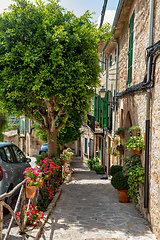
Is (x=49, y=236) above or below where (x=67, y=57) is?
below

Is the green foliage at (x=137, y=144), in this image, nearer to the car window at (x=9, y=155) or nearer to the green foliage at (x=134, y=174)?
the green foliage at (x=134, y=174)

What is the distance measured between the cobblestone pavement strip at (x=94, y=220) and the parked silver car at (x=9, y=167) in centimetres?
126

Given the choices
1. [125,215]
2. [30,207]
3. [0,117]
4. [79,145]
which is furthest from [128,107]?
[79,145]

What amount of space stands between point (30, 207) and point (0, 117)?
62.6ft

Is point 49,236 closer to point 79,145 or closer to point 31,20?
point 31,20

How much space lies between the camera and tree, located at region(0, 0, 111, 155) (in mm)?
7211

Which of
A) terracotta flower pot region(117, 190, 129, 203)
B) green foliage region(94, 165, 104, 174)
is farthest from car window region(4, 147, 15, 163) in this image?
green foliage region(94, 165, 104, 174)

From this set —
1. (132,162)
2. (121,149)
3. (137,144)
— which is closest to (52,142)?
(121,149)

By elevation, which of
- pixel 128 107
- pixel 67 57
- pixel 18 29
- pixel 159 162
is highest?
pixel 18 29

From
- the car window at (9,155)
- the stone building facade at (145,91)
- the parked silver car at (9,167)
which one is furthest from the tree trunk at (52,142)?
the car window at (9,155)

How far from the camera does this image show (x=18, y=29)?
7.34m

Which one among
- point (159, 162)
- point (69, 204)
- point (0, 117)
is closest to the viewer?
point (159, 162)

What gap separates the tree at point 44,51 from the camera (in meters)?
7.21

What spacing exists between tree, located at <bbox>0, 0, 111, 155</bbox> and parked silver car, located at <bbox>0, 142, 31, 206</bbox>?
1763 mm
